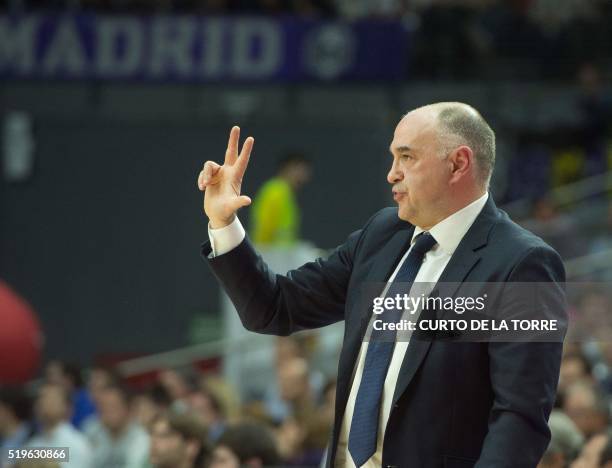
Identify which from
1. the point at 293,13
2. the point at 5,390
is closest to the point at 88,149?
the point at 293,13

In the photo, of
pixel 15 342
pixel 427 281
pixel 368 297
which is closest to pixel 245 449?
pixel 368 297

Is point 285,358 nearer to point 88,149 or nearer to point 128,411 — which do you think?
point 128,411

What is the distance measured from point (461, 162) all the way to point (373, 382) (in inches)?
19.8

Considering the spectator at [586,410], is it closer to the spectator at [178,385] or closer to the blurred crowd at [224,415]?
the blurred crowd at [224,415]

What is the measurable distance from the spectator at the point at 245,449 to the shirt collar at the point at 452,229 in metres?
1.98

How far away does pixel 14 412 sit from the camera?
6562 mm

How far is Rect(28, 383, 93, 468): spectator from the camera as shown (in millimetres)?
5457

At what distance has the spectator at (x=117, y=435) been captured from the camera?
600cm

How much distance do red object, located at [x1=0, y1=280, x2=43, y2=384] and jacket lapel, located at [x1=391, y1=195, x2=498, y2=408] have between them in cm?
Result: 557

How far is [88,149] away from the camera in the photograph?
40.2 ft

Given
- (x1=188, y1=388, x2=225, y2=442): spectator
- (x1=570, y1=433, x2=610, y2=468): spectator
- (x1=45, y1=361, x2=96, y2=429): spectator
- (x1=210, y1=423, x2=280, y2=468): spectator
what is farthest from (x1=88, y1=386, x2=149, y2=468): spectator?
(x1=570, y1=433, x2=610, y2=468): spectator

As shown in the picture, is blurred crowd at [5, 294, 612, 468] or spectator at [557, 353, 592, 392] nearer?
blurred crowd at [5, 294, 612, 468]

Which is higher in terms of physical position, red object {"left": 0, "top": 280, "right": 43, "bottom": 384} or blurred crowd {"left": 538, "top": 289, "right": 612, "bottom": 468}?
blurred crowd {"left": 538, "top": 289, "right": 612, "bottom": 468}

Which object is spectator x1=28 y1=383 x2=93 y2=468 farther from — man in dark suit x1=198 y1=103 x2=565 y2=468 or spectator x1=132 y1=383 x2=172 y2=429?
man in dark suit x1=198 y1=103 x2=565 y2=468
